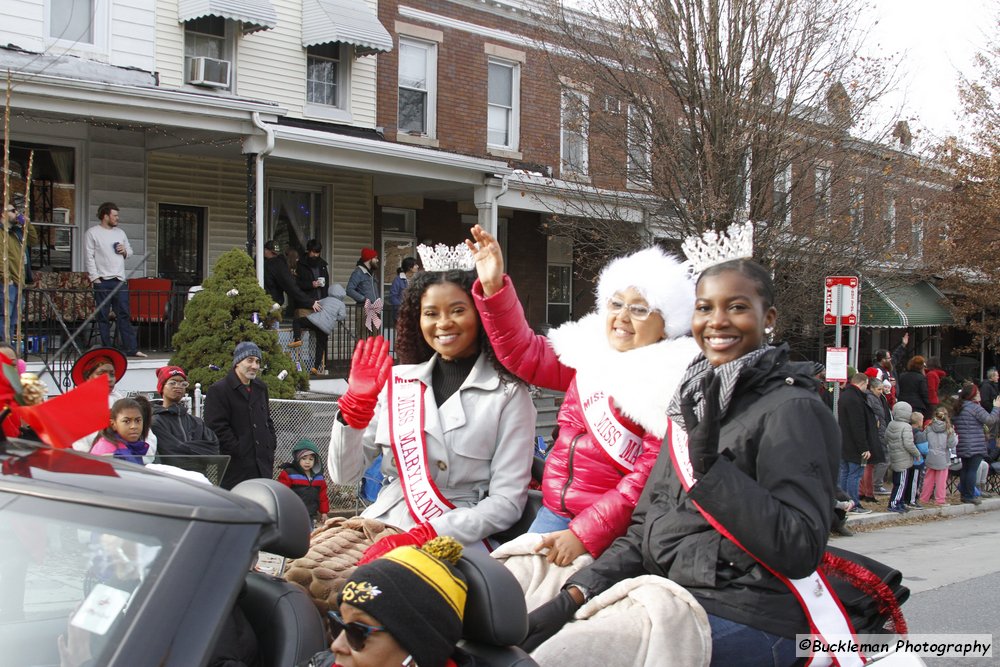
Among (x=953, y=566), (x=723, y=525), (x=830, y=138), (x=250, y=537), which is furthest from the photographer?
(x=830, y=138)

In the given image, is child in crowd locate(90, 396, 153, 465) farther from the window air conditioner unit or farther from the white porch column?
the white porch column

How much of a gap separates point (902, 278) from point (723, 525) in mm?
18941

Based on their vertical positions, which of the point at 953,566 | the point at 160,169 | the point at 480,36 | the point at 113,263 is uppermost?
the point at 480,36

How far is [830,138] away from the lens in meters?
13.9

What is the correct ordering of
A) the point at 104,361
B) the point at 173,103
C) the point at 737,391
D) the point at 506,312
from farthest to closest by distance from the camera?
the point at 173,103, the point at 104,361, the point at 506,312, the point at 737,391

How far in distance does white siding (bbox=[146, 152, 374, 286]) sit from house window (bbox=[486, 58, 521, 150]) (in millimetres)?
3419

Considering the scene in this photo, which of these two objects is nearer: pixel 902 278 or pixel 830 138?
pixel 830 138

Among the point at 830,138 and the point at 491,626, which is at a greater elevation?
the point at 830,138

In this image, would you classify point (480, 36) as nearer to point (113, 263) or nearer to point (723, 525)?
point (113, 263)

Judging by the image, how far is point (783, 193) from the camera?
46.3 ft

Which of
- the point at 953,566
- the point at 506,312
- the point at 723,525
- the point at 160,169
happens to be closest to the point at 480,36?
the point at 160,169

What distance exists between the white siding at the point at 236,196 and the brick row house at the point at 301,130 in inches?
1.3

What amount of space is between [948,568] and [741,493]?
869cm

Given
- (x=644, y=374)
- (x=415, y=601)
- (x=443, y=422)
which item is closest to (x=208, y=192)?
(x=443, y=422)
